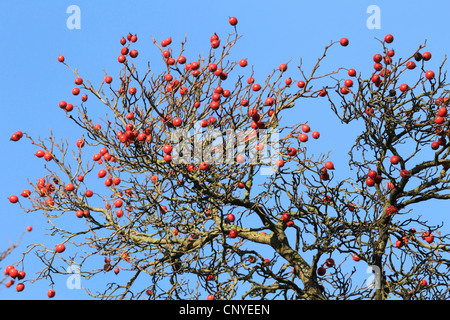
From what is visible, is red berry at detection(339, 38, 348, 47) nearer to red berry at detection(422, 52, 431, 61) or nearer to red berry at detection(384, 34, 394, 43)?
red berry at detection(384, 34, 394, 43)

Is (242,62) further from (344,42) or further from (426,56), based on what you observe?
(426,56)

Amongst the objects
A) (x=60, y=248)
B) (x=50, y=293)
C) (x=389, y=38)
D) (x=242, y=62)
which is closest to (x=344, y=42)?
(x=389, y=38)

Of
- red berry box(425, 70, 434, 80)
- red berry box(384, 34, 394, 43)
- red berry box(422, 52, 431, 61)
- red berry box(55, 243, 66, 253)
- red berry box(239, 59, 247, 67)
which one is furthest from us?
red berry box(384, 34, 394, 43)

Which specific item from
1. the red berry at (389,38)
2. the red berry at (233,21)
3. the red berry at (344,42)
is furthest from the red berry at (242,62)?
the red berry at (389,38)

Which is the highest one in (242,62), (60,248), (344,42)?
(344,42)

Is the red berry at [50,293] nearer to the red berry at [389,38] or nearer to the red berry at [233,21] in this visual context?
the red berry at [233,21]

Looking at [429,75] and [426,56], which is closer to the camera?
[429,75]


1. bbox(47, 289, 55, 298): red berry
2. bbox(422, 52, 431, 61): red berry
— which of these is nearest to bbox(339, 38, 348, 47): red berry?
bbox(422, 52, 431, 61): red berry

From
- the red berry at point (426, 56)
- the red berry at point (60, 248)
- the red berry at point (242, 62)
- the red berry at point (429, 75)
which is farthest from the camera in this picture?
the red berry at point (426, 56)

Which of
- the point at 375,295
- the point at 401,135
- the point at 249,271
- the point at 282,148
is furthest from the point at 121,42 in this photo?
the point at 375,295
